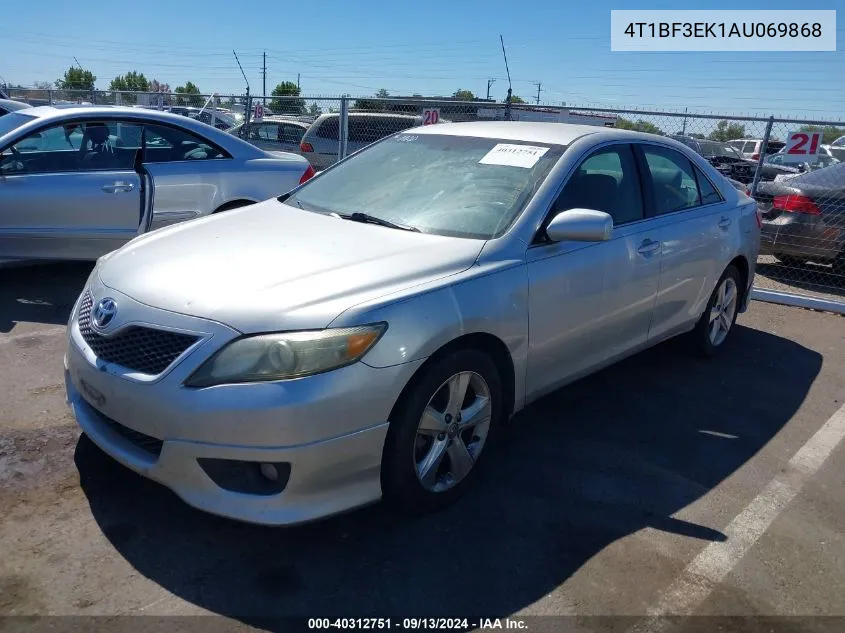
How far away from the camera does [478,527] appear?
3.20m

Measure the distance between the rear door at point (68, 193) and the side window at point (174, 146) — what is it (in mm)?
185

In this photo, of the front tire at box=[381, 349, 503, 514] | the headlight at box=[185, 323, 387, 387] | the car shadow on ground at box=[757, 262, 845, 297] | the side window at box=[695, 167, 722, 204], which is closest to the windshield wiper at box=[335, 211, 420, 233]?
the front tire at box=[381, 349, 503, 514]

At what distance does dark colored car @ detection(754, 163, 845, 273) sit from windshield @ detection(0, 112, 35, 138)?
7.71 meters

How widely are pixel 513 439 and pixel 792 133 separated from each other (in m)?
5.99

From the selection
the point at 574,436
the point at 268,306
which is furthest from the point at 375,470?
the point at 574,436

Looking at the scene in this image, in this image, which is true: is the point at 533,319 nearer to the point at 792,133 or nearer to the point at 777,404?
the point at 777,404

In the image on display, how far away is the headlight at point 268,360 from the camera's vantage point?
2697mm

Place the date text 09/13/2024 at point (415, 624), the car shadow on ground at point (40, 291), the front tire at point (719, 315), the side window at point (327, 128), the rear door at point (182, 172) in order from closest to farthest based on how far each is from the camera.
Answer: the date text 09/13/2024 at point (415, 624)
the front tire at point (719, 315)
the car shadow on ground at point (40, 291)
the rear door at point (182, 172)
the side window at point (327, 128)

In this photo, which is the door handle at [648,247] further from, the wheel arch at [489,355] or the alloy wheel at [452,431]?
the alloy wheel at [452,431]

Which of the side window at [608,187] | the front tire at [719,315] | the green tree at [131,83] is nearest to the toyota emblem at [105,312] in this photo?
the side window at [608,187]

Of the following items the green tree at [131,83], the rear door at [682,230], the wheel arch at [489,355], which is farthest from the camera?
the green tree at [131,83]

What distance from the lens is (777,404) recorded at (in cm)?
485

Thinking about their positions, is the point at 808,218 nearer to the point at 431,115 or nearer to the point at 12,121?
the point at 431,115

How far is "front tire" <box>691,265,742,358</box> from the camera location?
5348mm
